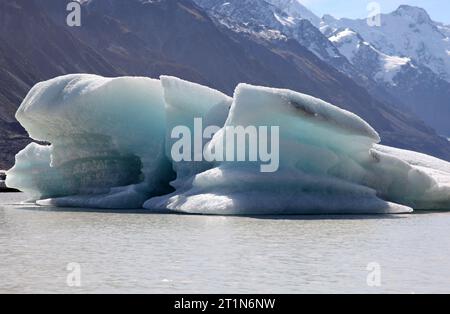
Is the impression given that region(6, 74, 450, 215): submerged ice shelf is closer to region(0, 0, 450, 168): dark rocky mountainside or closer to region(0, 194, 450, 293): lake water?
region(0, 194, 450, 293): lake water

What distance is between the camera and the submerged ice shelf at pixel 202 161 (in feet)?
57.8

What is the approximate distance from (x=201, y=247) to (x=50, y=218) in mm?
6299

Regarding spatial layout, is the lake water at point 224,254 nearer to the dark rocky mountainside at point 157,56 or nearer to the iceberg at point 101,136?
the iceberg at point 101,136

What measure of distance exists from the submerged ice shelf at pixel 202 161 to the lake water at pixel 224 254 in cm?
111

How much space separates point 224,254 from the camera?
1073cm

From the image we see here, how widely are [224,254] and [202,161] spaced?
349 inches

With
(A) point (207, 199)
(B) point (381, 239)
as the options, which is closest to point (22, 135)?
(A) point (207, 199)

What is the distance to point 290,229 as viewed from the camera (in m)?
14.2

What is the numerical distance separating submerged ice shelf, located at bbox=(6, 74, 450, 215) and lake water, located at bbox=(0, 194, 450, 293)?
3.63 ft

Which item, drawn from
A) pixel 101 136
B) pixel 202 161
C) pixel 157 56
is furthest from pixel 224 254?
pixel 157 56

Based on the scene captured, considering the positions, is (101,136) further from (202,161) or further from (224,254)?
(224,254)

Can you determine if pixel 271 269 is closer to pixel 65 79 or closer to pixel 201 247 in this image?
pixel 201 247

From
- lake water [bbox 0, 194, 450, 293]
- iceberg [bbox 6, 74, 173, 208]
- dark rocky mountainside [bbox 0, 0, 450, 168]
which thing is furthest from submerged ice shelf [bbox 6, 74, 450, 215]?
dark rocky mountainside [bbox 0, 0, 450, 168]
